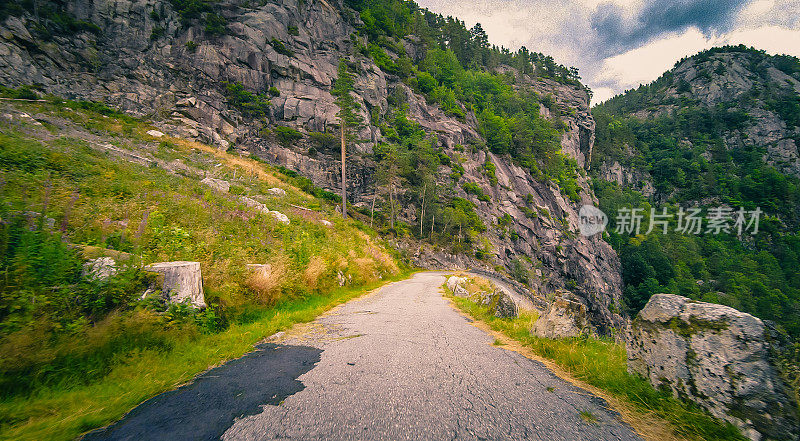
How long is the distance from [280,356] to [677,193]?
461 ft

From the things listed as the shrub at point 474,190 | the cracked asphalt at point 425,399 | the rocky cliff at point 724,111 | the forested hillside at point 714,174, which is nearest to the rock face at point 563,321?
the cracked asphalt at point 425,399

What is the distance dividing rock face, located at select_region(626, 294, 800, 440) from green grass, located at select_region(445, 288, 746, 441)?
12 cm

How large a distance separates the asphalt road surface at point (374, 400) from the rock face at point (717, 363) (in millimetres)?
927

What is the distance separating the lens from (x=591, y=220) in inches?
2771

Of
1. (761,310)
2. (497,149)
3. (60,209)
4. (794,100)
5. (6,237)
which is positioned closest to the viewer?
(6,237)

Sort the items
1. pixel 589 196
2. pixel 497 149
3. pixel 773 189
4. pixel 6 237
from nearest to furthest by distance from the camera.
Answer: pixel 6 237
pixel 497 149
pixel 589 196
pixel 773 189

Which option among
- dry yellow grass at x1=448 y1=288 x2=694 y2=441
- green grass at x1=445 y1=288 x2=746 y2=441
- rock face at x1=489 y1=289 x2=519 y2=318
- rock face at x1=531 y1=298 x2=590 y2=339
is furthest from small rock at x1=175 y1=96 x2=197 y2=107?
dry yellow grass at x1=448 y1=288 x2=694 y2=441

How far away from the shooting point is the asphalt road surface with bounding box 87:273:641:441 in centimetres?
218

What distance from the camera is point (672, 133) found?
113938 millimetres

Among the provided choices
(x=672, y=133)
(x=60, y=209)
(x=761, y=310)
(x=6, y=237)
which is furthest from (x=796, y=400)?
(x=672, y=133)

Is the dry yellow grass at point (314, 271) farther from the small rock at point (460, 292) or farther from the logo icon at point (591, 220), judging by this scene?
the logo icon at point (591, 220)

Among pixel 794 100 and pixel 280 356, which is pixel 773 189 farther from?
pixel 280 356

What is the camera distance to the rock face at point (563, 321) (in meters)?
4.84

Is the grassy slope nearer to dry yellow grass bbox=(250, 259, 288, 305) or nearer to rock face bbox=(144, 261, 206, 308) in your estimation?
dry yellow grass bbox=(250, 259, 288, 305)
